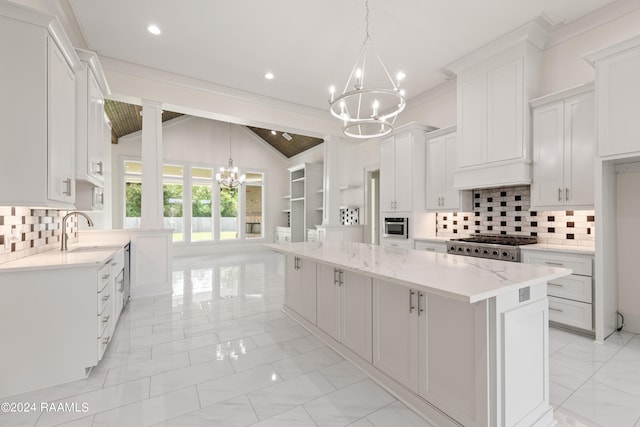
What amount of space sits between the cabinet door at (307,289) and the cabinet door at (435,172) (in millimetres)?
2622

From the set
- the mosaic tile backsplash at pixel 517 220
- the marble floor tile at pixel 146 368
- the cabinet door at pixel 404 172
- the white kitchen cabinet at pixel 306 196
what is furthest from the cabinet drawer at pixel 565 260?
the white kitchen cabinet at pixel 306 196

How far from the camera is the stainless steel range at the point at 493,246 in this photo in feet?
10.8

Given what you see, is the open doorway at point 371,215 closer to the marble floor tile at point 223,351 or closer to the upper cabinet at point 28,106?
the marble floor tile at point 223,351

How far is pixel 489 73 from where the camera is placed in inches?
147

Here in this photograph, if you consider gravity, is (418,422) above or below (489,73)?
below

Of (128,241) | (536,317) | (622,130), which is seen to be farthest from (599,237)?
(128,241)

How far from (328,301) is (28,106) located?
266 cm

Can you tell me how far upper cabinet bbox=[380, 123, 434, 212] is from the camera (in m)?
4.71

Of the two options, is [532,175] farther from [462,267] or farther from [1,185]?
[1,185]

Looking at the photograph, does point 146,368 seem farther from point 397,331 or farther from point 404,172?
point 404,172

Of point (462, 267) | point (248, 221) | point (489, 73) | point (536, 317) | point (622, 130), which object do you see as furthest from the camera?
point (248, 221)

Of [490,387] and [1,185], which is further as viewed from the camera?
[1,185]

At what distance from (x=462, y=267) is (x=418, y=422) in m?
0.95

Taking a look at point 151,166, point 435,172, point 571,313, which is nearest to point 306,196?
point 435,172
